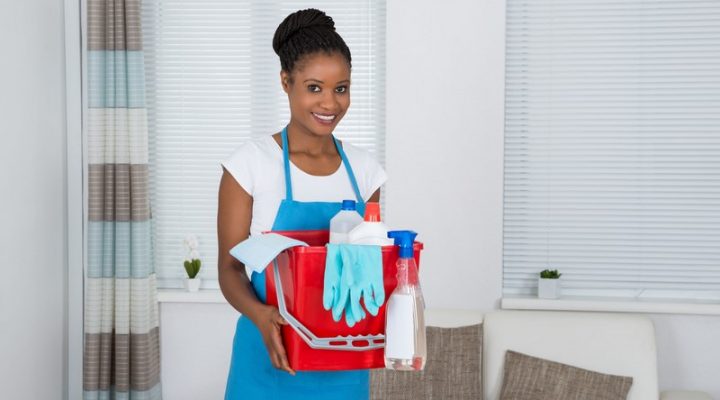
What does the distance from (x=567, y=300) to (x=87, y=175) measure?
217cm

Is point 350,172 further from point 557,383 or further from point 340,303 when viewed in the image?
point 557,383

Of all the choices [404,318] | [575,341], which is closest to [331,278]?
[404,318]

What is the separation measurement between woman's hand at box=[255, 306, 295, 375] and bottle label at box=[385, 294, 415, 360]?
0.17m

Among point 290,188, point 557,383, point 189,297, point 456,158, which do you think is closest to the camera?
point 290,188

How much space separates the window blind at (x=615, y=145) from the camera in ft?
11.5

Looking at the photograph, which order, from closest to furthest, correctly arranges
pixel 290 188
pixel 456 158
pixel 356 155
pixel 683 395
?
pixel 290 188, pixel 356 155, pixel 683 395, pixel 456 158

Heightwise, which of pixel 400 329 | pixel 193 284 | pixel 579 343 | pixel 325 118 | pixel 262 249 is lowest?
pixel 579 343

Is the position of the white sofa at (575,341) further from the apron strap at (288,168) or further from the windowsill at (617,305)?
the apron strap at (288,168)

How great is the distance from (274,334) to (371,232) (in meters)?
0.23

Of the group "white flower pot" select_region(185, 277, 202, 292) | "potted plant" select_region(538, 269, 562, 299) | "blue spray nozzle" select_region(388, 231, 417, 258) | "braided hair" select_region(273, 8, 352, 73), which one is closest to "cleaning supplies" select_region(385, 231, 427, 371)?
"blue spray nozzle" select_region(388, 231, 417, 258)

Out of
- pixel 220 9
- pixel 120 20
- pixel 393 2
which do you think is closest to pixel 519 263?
pixel 393 2

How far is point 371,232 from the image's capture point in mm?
1366

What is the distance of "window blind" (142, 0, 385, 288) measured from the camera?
12.2 feet

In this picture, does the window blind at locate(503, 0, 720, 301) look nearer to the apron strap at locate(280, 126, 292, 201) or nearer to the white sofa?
the white sofa
